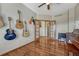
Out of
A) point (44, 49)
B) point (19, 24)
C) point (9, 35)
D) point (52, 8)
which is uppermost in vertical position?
point (52, 8)

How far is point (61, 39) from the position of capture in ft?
4.61

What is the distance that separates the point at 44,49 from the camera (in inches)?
55.3

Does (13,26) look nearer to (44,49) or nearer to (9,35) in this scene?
(9,35)

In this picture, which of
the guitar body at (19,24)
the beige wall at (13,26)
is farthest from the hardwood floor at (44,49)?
the guitar body at (19,24)

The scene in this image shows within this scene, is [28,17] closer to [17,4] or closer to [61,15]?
[17,4]

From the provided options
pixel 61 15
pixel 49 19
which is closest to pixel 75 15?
pixel 61 15

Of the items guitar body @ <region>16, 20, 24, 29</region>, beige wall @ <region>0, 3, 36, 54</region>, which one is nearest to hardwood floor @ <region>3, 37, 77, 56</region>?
beige wall @ <region>0, 3, 36, 54</region>

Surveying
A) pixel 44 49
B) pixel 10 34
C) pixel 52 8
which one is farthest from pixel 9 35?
pixel 52 8

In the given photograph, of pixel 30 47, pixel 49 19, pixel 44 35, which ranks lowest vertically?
pixel 30 47

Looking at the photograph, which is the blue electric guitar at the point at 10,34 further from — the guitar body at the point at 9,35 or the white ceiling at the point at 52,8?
the white ceiling at the point at 52,8

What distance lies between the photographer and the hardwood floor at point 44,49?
139cm

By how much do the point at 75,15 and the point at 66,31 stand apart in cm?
19

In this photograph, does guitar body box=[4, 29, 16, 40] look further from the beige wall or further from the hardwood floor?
the hardwood floor

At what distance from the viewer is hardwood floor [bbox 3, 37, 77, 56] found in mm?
1395
